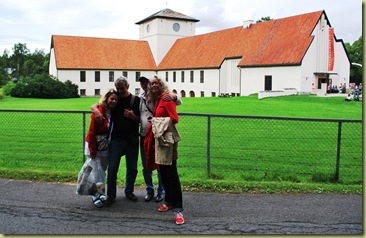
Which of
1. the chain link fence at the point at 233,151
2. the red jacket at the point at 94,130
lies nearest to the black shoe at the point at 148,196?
the chain link fence at the point at 233,151

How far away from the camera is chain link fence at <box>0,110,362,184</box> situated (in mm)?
7797

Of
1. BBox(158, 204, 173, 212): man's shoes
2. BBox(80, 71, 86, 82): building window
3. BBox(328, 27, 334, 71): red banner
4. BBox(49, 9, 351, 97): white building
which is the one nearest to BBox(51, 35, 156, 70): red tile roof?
BBox(49, 9, 351, 97): white building

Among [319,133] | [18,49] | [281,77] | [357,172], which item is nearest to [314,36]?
[281,77]

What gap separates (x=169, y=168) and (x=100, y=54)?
189 feet

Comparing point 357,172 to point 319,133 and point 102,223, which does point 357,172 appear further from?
point 102,223

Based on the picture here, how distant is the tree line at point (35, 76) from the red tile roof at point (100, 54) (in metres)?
3.84

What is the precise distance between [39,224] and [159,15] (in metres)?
62.3

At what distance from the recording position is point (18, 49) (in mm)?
121062

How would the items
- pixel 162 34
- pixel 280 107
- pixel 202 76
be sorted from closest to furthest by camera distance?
pixel 280 107 < pixel 202 76 < pixel 162 34

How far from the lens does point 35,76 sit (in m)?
54.7

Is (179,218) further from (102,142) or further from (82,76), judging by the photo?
(82,76)

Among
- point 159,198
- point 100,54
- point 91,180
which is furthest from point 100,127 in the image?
point 100,54

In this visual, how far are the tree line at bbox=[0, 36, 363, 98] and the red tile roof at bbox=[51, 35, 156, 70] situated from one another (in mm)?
3840

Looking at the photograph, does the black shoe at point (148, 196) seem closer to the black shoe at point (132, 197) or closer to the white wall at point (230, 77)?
the black shoe at point (132, 197)
